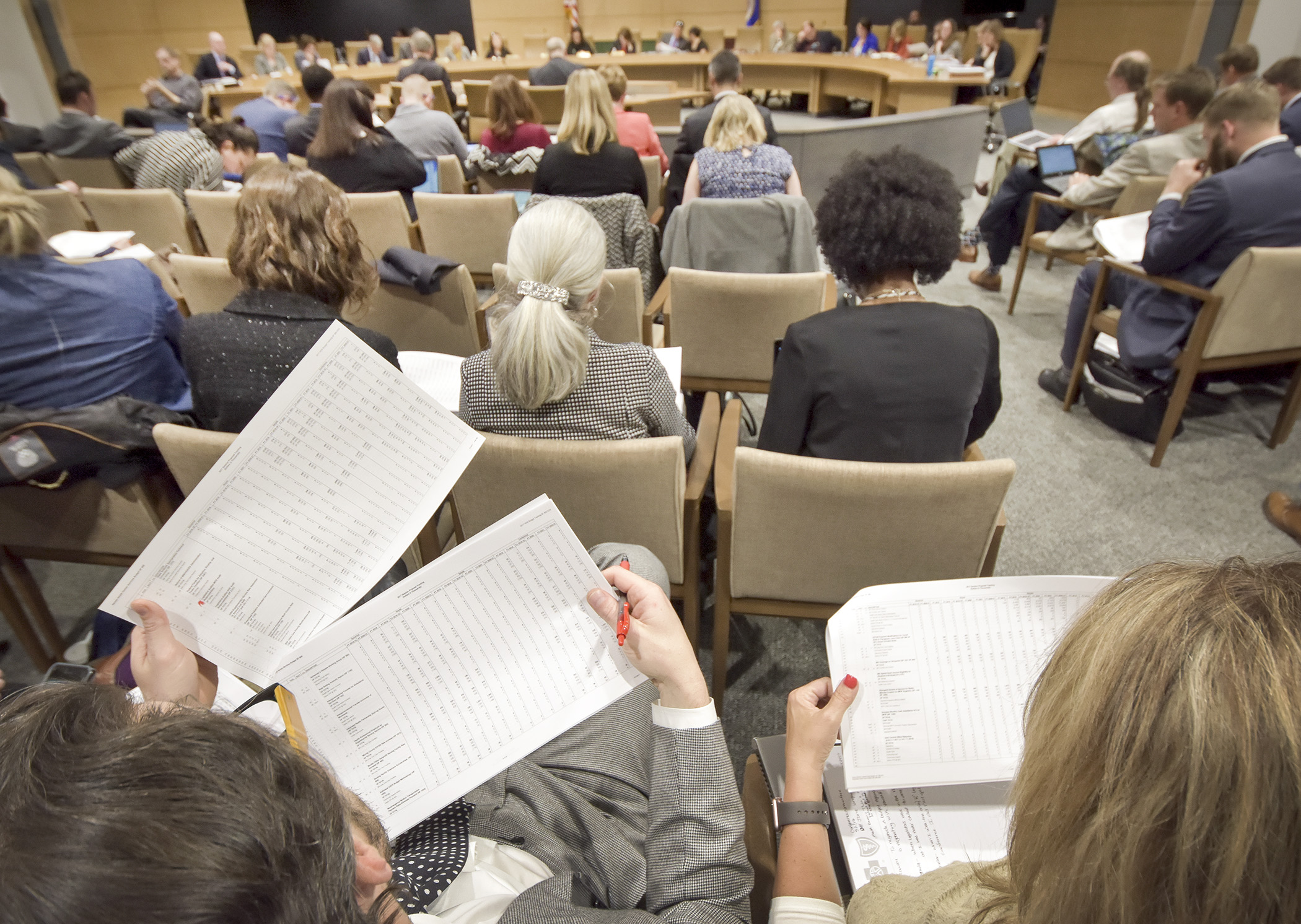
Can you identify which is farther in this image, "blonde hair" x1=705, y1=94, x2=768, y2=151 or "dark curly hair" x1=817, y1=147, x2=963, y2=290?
"blonde hair" x1=705, y1=94, x2=768, y2=151

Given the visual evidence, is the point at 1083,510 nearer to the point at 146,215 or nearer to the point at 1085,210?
the point at 1085,210

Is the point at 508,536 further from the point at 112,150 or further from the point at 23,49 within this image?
the point at 23,49

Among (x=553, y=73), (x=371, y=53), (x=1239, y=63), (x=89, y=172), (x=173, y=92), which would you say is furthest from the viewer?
(x=371, y=53)

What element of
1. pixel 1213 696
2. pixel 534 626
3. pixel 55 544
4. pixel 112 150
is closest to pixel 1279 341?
pixel 1213 696

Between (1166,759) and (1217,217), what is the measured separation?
2542 mm

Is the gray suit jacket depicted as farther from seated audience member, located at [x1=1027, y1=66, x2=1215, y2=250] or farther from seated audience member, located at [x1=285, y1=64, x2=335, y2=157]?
seated audience member, located at [x1=285, y1=64, x2=335, y2=157]

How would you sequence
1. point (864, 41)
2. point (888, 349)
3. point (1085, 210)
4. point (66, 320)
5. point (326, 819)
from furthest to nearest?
1. point (864, 41)
2. point (1085, 210)
3. point (66, 320)
4. point (888, 349)
5. point (326, 819)

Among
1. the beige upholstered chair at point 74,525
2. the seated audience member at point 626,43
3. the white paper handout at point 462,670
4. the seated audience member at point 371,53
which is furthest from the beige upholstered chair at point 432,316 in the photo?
the seated audience member at point 371,53

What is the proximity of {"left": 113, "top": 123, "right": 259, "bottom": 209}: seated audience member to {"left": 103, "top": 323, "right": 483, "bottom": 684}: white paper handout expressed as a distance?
12.0 feet

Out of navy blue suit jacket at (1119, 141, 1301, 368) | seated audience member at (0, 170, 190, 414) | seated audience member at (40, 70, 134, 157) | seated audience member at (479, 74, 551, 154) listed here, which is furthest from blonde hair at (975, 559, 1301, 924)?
seated audience member at (40, 70, 134, 157)

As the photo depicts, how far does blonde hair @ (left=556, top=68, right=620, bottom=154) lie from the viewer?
9.92 ft

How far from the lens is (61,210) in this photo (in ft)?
10.1

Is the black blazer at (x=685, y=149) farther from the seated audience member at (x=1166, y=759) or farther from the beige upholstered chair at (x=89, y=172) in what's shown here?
the seated audience member at (x=1166, y=759)

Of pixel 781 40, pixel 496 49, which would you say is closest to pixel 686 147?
pixel 781 40
